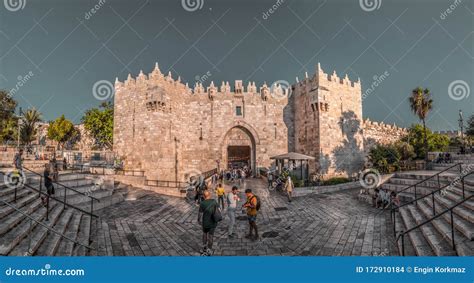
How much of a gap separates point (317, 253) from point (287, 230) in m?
1.73

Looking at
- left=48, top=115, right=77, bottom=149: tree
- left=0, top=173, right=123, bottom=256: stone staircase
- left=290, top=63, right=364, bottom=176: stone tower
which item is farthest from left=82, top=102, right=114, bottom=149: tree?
left=290, top=63, right=364, bottom=176: stone tower

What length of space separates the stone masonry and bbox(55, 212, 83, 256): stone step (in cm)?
1249

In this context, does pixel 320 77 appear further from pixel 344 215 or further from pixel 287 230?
pixel 287 230

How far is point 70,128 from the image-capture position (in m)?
34.6

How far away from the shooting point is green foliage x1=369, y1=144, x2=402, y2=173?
57.5ft

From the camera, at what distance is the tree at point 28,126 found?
30.3 metres

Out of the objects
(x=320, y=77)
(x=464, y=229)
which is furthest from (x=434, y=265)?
(x=320, y=77)

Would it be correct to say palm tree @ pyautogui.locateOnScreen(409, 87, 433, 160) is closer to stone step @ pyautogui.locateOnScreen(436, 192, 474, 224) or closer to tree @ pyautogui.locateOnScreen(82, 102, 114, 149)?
stone step @ pyautogui.locateOnScreen(436, 192, 474, 224)

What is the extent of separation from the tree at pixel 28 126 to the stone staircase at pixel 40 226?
28.5 m

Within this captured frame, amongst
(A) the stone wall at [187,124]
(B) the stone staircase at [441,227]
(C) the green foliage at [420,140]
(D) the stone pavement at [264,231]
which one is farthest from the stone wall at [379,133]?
(B) the stone staircase at [441,227]

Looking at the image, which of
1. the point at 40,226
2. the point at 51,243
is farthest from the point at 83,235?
the point at 51,243

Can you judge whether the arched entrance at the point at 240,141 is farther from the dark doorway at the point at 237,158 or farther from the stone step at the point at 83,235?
the stone step at the point at 83,235

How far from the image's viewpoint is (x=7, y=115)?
2758cm

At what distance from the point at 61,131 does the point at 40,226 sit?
36.0 m
